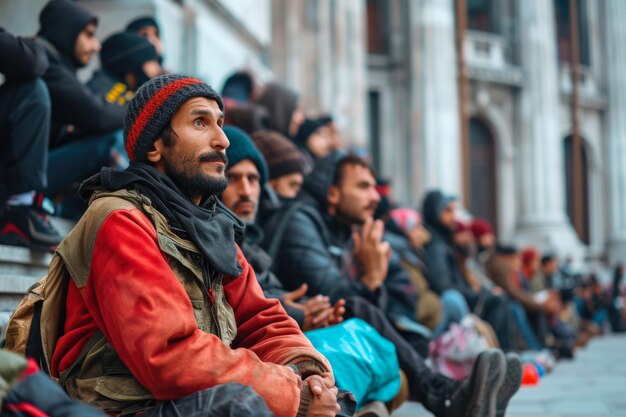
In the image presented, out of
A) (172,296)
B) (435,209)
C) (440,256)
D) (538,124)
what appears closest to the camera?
(172,296)

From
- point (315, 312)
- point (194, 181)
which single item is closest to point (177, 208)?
point (194, 181)

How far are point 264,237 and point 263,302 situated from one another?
6.49 ft

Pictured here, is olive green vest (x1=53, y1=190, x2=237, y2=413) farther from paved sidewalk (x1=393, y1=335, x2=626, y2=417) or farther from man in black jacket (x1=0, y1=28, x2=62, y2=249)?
paved sidewalk (x1=393, y1=335, x2=626, y2=417)

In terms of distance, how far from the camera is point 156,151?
2975mm

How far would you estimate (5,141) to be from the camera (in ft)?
15.5

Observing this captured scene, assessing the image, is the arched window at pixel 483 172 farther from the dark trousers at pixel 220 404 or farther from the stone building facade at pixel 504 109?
the dark trousers at pixel 220 404

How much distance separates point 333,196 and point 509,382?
1.84 meters

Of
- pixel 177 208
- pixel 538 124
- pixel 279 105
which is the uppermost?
pixel 538 124

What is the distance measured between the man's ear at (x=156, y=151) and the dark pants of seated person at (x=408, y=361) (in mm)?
1880

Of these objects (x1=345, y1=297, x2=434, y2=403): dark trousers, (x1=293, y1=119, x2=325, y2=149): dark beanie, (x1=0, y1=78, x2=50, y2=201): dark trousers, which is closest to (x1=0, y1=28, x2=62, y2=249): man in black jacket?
(x1=0, y1=78, x2=50, y2=201): dark trousers

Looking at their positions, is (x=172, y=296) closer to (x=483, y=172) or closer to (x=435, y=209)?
(x=435, y=209)

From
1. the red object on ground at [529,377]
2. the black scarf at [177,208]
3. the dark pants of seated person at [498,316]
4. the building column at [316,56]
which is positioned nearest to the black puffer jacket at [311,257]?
the black scarf at [177,208]

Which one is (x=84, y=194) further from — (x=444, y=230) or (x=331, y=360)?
(x=444, y=230)

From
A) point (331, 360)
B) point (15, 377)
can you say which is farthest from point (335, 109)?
point (15, 377)
